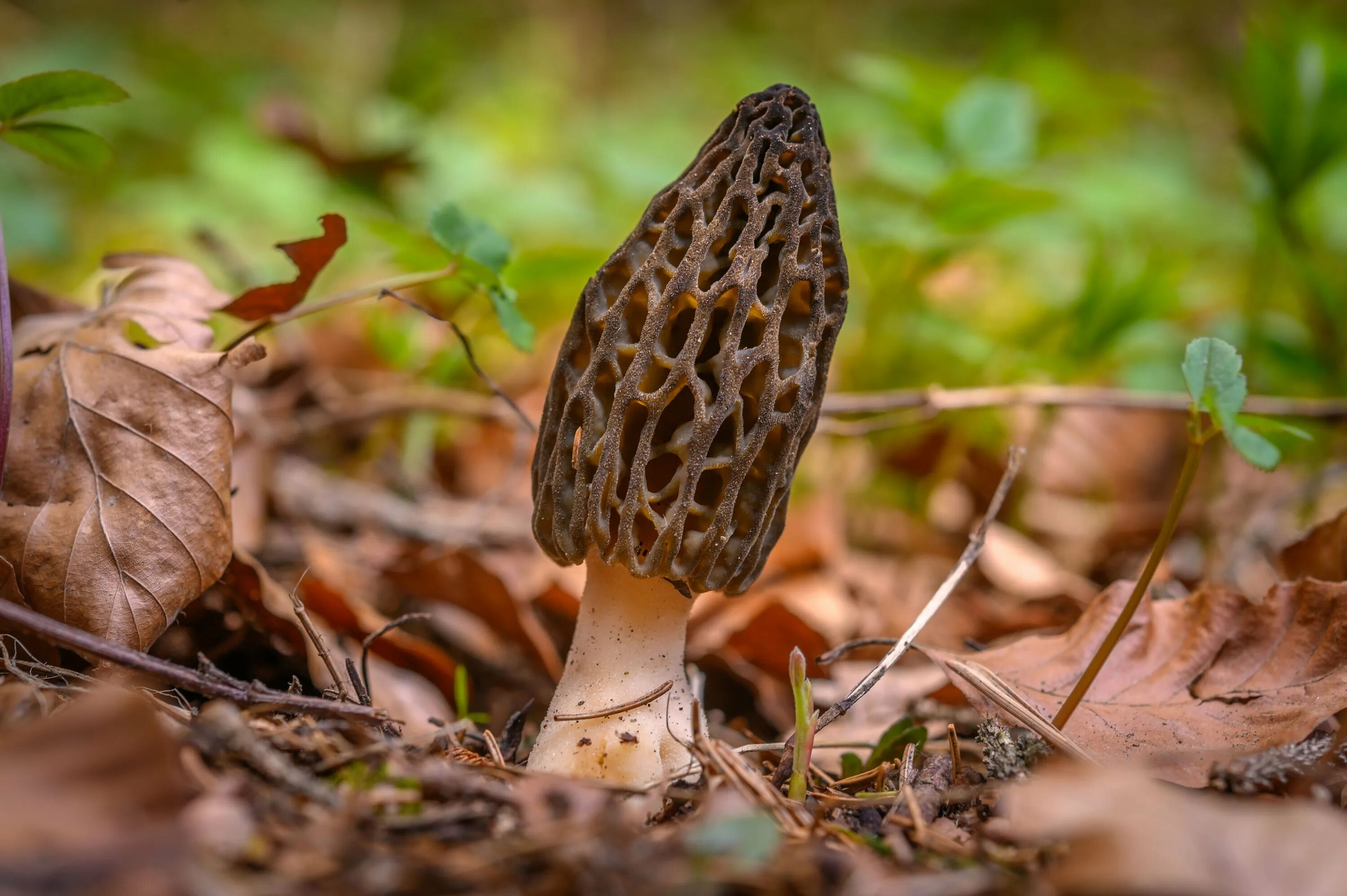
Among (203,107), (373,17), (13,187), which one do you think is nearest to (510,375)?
(13,187)

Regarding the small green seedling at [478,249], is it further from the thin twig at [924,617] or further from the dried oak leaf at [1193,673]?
the dried oak leaf at [1193,673]

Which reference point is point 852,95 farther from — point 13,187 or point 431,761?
point 431,761

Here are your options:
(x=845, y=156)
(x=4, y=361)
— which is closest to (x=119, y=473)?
(x=4, y=361)

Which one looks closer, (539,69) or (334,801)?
(334,801)

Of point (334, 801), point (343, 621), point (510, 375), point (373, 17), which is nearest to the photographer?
point (334, 801)

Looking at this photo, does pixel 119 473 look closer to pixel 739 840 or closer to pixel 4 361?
pixel 4 361

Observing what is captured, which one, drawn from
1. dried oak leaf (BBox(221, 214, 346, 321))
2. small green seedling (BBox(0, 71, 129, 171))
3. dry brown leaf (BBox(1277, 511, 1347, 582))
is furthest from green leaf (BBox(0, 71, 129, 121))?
dry brown leaf (BBox(1277, 511, 1347, 582))

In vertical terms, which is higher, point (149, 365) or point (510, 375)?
point (149, 365)
